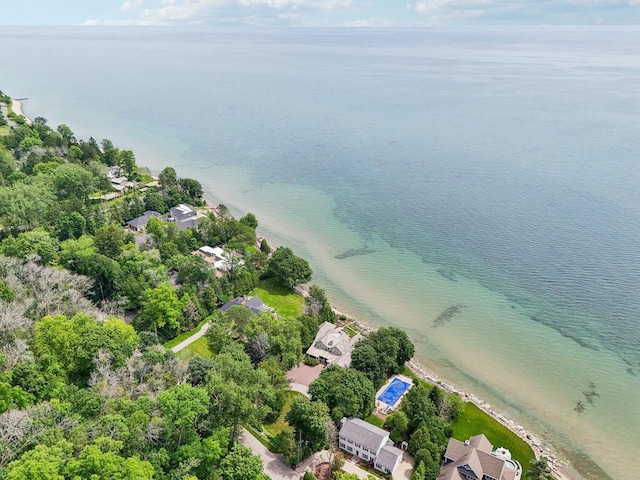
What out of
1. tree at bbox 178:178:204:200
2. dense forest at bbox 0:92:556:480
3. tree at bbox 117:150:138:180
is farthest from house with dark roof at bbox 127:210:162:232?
tree at bbox 117:150:138:180

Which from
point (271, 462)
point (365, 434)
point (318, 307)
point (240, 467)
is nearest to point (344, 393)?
point (365, 434)

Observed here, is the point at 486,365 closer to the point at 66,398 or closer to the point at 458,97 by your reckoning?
the point at 66,398

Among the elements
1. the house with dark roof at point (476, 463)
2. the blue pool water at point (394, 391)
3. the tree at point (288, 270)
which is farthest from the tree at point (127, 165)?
the house with dark roof at point (476, 463)

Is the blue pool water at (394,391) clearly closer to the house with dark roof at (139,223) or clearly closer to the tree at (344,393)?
the tree at (344,393)

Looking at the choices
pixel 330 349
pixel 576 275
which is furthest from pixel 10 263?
pixel 576 275

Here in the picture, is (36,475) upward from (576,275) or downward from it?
upward

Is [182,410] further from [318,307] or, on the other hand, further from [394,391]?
[318,307]

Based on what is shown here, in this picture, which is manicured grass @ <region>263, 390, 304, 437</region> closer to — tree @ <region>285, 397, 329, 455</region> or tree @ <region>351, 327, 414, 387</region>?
tree @ <region>285, 397, 329, 455</region>

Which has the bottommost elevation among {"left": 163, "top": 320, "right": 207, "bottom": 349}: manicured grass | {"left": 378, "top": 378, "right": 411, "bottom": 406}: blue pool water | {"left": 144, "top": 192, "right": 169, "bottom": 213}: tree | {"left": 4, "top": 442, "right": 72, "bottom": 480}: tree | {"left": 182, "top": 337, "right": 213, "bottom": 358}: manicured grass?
{"left": 378, "top": 378, "right": 411, "bottom": 406}: blue pool water
